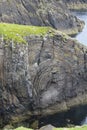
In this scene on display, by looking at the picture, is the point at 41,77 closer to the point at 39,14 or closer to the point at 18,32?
the point at 18,32

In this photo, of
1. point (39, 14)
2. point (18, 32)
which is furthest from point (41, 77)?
point (39, 14)

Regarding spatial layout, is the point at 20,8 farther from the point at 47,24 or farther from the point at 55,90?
the point at 55,90

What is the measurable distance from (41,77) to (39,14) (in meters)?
86.1

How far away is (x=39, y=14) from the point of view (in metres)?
168

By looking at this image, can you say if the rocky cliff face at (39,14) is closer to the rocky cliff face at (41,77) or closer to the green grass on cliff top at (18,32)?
the green grass on cliff top at (18,32)

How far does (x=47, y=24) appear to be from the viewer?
168 meters

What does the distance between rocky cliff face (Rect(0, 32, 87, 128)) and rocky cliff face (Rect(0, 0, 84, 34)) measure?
70.2 meters

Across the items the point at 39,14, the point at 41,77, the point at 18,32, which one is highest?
the point at 18,32

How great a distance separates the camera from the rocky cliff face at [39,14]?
15788cm

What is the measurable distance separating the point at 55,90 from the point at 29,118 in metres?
10.3

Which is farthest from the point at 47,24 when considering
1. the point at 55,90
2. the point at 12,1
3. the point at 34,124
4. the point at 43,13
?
the point at 34,124

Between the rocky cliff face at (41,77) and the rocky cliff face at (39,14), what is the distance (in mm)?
70194

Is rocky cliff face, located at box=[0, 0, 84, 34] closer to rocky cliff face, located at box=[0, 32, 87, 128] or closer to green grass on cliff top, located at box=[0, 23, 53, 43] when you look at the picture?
green grass on cliff top, located at box=[0, 23, 53, 43]

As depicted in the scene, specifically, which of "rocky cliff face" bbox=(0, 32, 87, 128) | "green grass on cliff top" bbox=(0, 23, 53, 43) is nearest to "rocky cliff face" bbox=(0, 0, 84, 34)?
"green grass on cliff top" bbox=(0, 23, 53, 43)
